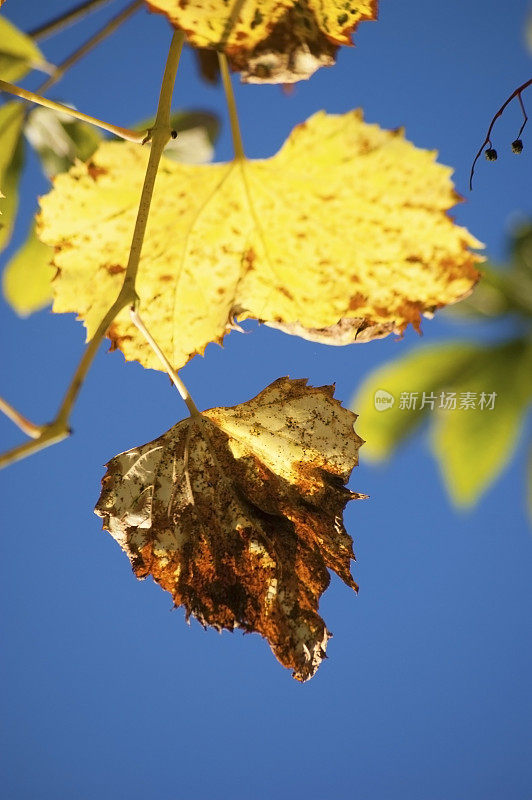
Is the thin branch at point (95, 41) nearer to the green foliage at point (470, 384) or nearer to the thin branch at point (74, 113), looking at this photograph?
the thin branch at point (74, 113)

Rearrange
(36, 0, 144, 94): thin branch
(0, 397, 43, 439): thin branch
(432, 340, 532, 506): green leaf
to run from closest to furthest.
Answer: (0, 397, 43, 439): thin branch
(36, 0, 144, 94): thin branch
(432, 340, 532, 506): green leaf

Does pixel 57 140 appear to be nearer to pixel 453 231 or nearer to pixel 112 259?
pixel 112 259

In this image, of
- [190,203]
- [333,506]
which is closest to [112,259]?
[190,203]

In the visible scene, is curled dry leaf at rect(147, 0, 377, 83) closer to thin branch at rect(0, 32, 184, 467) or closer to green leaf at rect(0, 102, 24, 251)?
thin branch at rect(0, 32, 184, 467)

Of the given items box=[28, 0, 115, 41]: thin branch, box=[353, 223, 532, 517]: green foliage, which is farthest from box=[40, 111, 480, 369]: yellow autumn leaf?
box=[353, 223, 532, 517]: green foliage

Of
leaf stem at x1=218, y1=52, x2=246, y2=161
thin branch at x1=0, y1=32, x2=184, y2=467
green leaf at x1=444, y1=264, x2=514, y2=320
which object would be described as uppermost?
green leaf at x1=444, y1=264, x2=514, y2=320

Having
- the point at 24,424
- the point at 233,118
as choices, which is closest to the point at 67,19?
the point at 233,118
